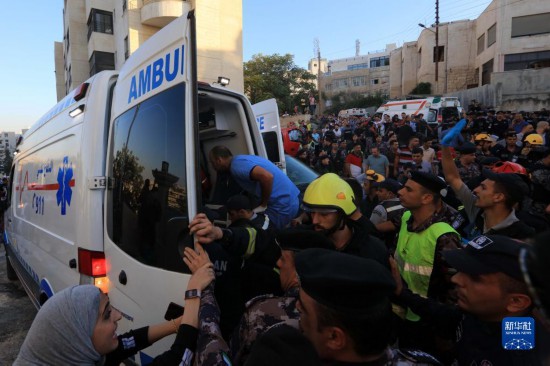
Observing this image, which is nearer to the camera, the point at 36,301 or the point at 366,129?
the point at 36,301

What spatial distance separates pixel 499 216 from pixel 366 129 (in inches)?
547

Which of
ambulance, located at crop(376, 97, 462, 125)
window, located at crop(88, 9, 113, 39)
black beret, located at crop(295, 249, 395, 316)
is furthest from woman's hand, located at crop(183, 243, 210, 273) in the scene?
window, located at crop(88, 9, 113, 39)

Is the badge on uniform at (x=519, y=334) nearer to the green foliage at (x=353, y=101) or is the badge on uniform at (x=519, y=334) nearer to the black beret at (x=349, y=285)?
the black beret at (x=349, y=285)

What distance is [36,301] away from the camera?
366 centimetres

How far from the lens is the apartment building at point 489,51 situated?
2467 centimetres

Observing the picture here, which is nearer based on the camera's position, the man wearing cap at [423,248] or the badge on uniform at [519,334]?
the badge on uniform at [519,334]

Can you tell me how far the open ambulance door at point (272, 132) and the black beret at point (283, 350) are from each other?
11.0 ft

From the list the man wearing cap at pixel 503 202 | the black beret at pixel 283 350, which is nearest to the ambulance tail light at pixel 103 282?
the black beret at pixel 283 350

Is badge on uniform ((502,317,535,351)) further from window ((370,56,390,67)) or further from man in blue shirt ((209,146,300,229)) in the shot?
window ((370,56,390,67))

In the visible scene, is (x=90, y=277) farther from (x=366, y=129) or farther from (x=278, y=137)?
(x=366, y=129)

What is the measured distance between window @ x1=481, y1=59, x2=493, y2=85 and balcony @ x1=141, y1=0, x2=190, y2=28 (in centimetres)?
2413

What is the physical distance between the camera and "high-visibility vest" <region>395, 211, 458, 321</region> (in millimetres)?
2133

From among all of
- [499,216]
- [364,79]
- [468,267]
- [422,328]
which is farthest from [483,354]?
[364,79]

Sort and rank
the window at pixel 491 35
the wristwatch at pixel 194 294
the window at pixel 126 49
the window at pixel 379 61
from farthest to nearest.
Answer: the window at pixel 379 61 → the window at pixel 491 35 → the window at pixel 126 49 → the wristwatch at pixel 194 294
